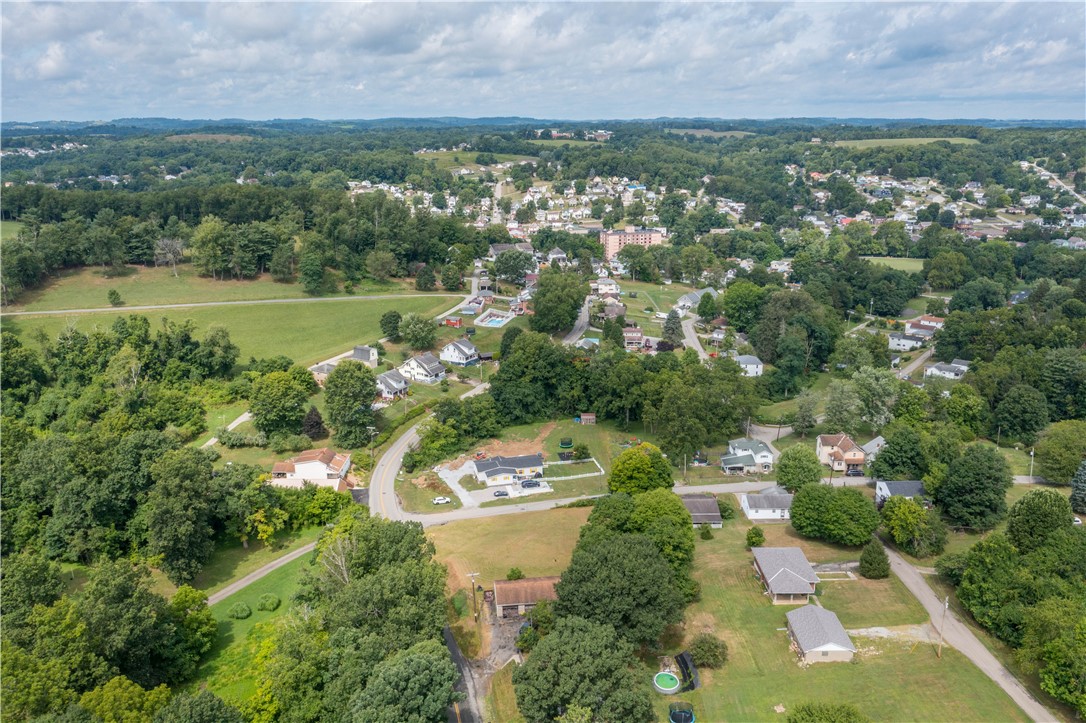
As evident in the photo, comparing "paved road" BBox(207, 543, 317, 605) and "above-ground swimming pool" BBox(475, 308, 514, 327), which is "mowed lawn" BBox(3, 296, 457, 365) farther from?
"paved road" BBox(207, 543, 317, 605)

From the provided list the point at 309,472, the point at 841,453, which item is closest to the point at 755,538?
the point at 841,453

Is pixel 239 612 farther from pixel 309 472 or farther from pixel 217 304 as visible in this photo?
pixel 217 304

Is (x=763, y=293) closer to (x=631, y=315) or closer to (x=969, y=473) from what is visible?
(x=631, y=315)

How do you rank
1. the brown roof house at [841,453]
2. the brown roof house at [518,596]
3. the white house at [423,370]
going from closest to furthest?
the brown roof house at [518,596], the brown roof house at [841,453], the white house at [423,370]

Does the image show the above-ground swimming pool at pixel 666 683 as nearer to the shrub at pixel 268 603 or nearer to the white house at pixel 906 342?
the shrub at pixel 268 603

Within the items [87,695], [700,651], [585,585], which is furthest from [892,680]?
[87,695]

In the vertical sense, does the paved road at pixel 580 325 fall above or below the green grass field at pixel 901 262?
below

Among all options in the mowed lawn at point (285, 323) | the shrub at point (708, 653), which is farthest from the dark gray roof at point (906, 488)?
the mowed lawn at point (285, 323)
